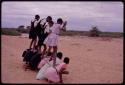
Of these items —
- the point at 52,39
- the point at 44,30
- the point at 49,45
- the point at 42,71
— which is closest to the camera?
the point at 42,71

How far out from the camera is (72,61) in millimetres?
15094

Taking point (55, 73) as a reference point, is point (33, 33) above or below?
above

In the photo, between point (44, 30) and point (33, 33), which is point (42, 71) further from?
point (33, 33)

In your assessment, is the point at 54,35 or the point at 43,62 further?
the point at 54,35

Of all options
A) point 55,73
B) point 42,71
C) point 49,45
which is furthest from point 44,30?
point 55,73

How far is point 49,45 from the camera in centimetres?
1162

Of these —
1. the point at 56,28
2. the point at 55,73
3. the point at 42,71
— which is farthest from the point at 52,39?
the point at 55,73

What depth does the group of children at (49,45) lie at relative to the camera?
1035 cm

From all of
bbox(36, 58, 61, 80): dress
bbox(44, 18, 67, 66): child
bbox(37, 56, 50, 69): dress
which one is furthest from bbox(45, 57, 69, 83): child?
bbox(44, 18, 67, 66): child

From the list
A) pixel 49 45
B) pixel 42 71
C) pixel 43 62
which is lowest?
pixel 42 71

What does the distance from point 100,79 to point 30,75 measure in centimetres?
203

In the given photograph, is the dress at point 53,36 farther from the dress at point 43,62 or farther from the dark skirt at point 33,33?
the dark skirt at point 33,33

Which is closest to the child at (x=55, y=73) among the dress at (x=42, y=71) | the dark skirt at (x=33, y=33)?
the dress at (x=42, y=71)

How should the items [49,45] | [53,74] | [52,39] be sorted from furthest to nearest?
[49,45] → [52,39] → [53,74]
